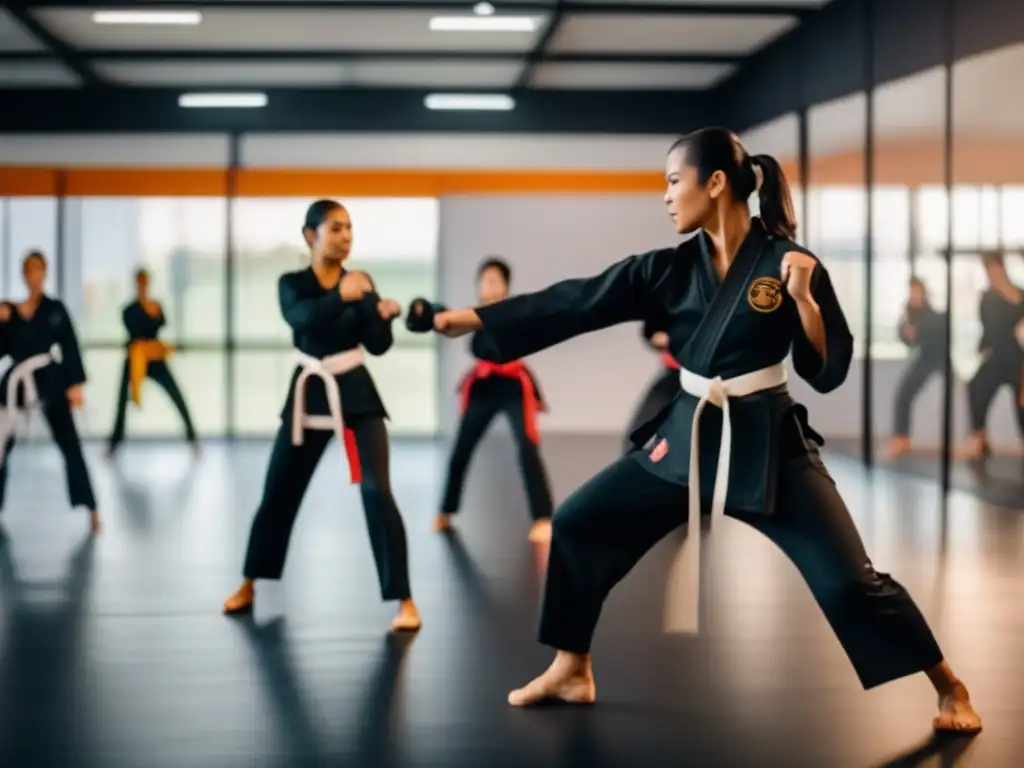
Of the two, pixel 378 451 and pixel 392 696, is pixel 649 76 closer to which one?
pixel 378 451

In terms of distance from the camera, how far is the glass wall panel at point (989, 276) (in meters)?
6.50

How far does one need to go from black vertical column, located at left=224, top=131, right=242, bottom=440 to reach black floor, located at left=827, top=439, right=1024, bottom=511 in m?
5.42

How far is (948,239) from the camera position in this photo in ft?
23.1

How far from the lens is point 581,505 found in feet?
9.30

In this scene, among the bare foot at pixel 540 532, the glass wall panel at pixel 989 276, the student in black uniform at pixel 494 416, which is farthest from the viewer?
the glass wall panel at pixel 989 276

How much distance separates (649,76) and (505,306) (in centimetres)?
801

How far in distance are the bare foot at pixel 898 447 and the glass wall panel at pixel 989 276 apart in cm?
70

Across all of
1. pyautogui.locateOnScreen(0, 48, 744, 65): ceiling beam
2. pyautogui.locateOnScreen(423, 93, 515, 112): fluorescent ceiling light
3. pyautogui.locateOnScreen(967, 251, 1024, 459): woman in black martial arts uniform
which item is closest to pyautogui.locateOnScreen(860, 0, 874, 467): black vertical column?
pyautogui.locateOnScreen(967, 251, 1024, 459): woman in black martial arts uniform

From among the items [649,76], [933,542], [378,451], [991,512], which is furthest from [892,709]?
[649,76]

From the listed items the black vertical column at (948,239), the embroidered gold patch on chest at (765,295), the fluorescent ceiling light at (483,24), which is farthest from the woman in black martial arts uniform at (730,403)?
the fluorescent ceiling light at (483,24)

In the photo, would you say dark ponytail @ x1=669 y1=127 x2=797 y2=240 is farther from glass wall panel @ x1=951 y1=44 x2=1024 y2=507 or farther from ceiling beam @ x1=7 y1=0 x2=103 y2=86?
ceiling beam @ x1=7 y1=0 x2=103 y2=86

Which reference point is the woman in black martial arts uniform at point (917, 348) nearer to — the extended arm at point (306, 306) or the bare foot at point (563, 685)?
the extended arm at point (306, 306)

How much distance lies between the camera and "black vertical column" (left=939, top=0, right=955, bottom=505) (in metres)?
6.91

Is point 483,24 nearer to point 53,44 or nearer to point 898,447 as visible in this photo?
point 53,44
